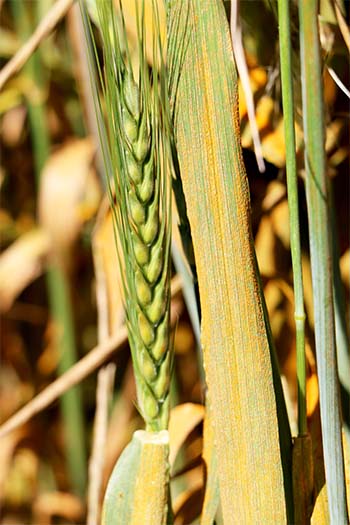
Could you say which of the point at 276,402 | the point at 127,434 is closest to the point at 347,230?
the point at 276,402

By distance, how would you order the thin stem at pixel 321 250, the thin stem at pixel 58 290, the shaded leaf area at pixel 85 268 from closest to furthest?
the thin stem at pixel 321 250 < the shaded leaf area at pixel 85 268 < the thin stem at pixel 58 290

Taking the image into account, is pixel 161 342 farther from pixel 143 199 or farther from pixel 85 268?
pixel 85 268

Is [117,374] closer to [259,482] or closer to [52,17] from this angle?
[52,17]

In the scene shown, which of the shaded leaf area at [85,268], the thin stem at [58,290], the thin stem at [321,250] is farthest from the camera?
the thin stem at [58,290]

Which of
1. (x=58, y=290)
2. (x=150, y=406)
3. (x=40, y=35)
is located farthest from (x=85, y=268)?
(x=150, y=406)

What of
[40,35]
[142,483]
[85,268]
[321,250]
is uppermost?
[85,268]

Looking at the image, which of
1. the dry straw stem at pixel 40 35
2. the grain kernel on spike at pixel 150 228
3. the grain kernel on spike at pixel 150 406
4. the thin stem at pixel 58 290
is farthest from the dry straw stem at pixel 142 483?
the thin stem at pixel 58 290

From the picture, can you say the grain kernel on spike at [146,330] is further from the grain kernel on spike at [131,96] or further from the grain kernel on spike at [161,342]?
the grain kernel on spike at [131,96]
